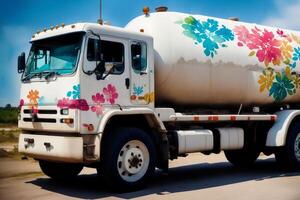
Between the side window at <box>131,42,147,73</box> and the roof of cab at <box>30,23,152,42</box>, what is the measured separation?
0.17 metres

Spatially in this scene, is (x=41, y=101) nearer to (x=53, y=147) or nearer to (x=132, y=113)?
(x=53, y=147)

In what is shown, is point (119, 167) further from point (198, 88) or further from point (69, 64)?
point (198, 88)

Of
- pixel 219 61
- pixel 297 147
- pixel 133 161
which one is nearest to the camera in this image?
pixel 133 161

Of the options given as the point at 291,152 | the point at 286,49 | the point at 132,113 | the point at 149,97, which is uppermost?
the point at 286,49

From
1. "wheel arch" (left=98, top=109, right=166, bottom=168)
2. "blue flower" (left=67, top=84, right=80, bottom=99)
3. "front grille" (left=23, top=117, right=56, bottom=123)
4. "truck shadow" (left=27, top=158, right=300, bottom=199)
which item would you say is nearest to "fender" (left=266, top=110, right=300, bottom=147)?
"truck shadow" (left=27, top=158, right=300, bottom=199)

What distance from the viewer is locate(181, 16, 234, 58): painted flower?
966 centimetres

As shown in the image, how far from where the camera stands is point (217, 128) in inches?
395

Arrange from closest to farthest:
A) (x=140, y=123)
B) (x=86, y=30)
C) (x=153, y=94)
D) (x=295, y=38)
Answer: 1. (x=86, y=30)
2. (x=140, y=123)
3. (x=153, y=94)
4. (x=295, y=38)

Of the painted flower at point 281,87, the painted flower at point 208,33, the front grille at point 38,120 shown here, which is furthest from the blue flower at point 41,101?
the painted flower at point 281,87

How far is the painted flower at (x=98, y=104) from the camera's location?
7.72 meters

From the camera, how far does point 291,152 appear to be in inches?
427

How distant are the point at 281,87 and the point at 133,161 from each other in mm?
5062

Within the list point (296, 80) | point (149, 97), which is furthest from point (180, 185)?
point (296, 80)

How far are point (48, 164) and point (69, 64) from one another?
2.49 m
